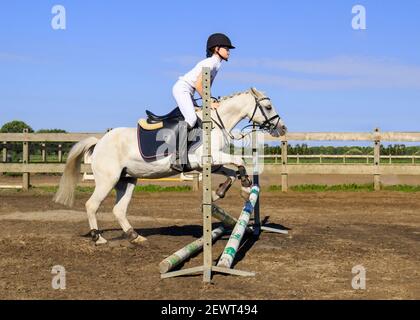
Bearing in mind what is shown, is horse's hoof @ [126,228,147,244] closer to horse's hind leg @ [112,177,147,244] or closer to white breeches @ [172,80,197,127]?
horse's hind leg @ [112,177,147,244]

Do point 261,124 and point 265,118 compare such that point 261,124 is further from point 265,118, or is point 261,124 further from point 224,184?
point 224,184

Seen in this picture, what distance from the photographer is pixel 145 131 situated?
772 cm

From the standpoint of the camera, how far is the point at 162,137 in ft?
24.9

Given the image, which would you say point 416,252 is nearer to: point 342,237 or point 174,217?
point 342,237

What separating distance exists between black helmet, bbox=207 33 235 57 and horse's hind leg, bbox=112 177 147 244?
2.48m

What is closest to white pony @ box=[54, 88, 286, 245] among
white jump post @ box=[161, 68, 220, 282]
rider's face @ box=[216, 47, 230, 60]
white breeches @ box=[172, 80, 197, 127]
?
white breeches @ box=[172, 80, 197, 127]

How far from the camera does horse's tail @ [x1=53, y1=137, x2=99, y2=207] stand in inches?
334

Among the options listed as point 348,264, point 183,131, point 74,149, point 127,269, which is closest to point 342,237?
point 348,264

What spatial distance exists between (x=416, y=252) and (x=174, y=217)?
5200 millimetres

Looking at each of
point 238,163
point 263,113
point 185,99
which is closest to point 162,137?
point 185,99

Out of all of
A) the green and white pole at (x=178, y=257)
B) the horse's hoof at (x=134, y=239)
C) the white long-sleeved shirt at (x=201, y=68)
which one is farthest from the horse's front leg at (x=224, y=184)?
the horse's hoof at (x=134, y=239)

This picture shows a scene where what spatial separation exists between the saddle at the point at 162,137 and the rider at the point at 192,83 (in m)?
0.12

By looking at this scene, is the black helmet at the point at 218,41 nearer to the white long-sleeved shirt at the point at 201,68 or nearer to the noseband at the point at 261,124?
the white long-sleeved shirt at the point at 201,68

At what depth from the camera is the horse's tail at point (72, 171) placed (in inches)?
334
